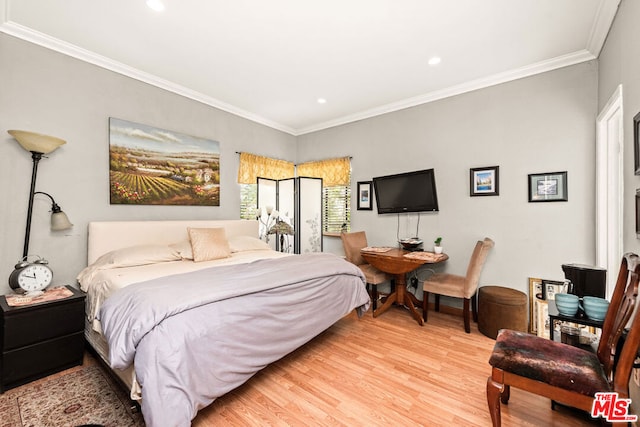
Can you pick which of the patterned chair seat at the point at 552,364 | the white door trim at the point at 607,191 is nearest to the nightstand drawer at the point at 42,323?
the patterned chair seat at the point at 552,364

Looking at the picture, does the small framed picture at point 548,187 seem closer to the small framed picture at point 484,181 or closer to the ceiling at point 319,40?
the small framed picture at point 484,181

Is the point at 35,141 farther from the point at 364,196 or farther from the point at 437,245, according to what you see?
the point at 437,245

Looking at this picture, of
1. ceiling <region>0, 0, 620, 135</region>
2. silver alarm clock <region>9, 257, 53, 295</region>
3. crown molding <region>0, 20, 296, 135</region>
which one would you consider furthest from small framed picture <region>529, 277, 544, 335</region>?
silver alarm clock <region>9, 257, 53, 295</region>

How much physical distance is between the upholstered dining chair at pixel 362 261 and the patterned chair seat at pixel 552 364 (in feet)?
6.05

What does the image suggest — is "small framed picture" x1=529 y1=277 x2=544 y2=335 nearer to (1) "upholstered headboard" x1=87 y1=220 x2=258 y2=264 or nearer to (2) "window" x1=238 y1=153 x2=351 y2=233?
(2) "window" x1=238 y1=153 x2=351 y2=233

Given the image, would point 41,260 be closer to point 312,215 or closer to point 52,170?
point 52,170

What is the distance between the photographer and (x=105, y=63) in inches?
106

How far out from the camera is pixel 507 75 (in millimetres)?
2908

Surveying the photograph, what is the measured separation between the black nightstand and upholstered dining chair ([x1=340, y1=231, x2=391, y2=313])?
2.76 metres

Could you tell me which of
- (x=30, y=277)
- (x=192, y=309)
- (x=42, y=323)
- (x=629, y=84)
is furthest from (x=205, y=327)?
(x=629, y=84)

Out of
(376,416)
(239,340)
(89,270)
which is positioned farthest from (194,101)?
(376,416)

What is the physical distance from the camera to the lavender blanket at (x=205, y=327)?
1.28m

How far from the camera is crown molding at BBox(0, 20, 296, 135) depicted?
2.25 meters

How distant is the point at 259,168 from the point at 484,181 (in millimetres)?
3110
